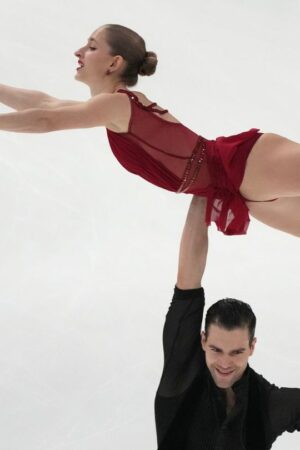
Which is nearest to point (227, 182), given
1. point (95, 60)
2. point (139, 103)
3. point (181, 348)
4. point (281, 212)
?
point (281, 212)

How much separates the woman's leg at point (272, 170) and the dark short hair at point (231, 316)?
66 cm

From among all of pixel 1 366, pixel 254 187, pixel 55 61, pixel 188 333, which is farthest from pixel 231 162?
pixel 55 61

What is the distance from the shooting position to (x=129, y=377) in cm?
433

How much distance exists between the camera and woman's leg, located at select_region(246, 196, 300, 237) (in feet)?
13.3

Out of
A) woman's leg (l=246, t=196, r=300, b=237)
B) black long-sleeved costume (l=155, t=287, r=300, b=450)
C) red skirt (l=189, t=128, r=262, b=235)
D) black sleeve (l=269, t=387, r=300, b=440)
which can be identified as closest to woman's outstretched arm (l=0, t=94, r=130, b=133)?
Answer: red skirt (l=189, t=128, r=262, b=235)

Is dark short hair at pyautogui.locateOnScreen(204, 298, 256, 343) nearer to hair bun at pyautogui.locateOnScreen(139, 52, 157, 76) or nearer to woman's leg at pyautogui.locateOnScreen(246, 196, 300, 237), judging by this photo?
woman's leg at pyautogui.locateOnScreen(246, 196, 300, 237)

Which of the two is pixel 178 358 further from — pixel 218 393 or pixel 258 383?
pixel 258 383

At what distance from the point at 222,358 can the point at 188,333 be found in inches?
7.1

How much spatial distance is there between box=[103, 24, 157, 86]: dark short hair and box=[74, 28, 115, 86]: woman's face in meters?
0.03

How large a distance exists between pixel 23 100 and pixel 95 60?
1.48 feet

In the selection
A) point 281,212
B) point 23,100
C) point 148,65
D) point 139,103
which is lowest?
point 281,212

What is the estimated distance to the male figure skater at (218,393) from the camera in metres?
3.22

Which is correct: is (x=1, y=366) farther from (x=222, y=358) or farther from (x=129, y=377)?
(x=222, y=358)

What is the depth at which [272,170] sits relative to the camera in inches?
149
